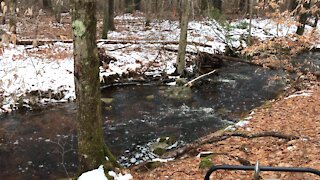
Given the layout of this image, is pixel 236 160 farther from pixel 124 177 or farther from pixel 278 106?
pixel 278 106

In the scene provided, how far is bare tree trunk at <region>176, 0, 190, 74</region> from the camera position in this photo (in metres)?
14.6

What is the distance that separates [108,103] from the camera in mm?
12812

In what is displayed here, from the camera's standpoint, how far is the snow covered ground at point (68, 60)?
12.6 metres

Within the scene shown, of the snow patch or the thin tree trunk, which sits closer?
the snow patch

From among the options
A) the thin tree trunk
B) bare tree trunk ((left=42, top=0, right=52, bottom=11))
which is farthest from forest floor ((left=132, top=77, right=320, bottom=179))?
bare tree trunk ((left=42, top=0, right=52, bottom=11))

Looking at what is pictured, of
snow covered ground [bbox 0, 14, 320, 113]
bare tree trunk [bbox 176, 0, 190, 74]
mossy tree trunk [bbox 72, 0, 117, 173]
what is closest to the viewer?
mossy tree trunk [bbox 72, 0, 117, 173]

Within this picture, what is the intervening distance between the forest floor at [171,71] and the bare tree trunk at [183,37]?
67 cm

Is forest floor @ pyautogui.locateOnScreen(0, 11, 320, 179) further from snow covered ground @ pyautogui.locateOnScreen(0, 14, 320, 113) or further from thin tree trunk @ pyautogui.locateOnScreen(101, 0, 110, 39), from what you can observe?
thin tree trunk @ pyautogui.locateOnScreen(101, 0, 110, 39)

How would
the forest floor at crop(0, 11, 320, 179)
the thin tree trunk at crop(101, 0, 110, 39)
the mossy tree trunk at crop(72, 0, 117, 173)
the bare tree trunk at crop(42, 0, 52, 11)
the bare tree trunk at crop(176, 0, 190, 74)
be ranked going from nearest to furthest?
the mossy tree trunk at crop(72, 0, 117, 173) → the forest floor at crop(0, 11, 320, 179) → the bare tree trunk at crop(176, 0, 190, 74) → the thin tree trunk at crop(101, 0, 110, 39) → the bare tree trunk at crop(42, 0, 52, 11)

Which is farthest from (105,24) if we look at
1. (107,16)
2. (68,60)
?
(68,60)

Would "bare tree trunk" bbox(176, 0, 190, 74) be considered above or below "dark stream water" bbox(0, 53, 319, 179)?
above

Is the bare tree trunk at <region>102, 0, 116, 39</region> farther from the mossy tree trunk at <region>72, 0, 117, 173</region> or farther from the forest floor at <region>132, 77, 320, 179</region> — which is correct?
the mossy tree trunk at <region>72, 0, 117, 173</region>

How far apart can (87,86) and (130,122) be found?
5.71 metres

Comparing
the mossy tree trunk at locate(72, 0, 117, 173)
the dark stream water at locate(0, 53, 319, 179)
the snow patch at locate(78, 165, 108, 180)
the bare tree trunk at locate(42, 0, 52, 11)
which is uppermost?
the bare tree trunk at locate(42, 0, 52, 11)
